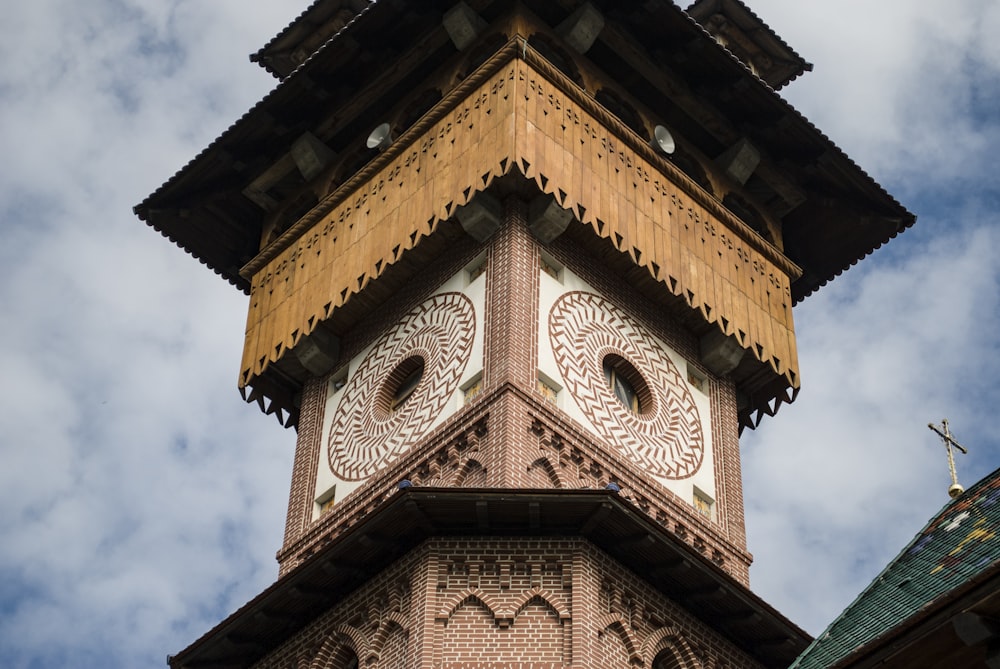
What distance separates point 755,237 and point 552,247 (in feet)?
13.8

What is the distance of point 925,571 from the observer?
16.4 metres

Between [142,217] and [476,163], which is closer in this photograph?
[476,163]

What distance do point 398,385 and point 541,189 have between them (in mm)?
3162

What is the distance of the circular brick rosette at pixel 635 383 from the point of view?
25062 millimetres

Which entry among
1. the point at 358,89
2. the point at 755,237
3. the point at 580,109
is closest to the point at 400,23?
the point at 358,89

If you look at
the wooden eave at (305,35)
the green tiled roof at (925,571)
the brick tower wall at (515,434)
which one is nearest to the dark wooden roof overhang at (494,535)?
the brick tower wall at (515,434)

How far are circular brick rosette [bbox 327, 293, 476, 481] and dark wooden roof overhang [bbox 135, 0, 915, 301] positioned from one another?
4685mm

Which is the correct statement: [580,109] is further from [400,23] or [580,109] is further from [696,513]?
[696,513]

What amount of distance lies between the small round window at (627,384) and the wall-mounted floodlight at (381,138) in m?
5.22

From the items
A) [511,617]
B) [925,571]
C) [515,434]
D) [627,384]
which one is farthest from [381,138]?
[925,571]

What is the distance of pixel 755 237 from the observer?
29328 mm

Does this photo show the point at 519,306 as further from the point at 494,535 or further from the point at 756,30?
the point at 756,30

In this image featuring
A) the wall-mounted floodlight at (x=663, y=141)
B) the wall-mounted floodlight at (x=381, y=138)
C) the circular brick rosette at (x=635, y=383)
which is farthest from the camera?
the wall-mounted floodlight at (x=381, y=138)

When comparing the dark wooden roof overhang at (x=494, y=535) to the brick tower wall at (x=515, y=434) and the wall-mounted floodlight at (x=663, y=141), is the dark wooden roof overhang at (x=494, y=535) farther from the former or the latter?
the wall-mounted floodlight at (x=663, y=141)
